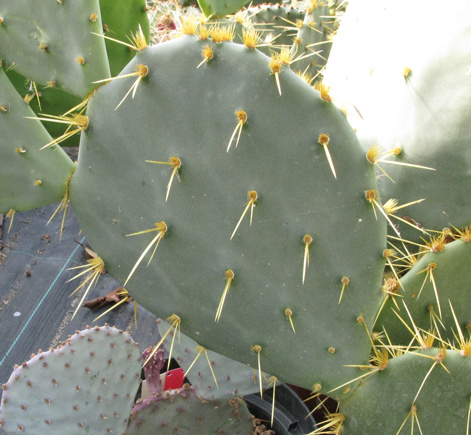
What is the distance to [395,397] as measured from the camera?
0.84 metres

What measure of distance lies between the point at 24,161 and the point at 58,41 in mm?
214

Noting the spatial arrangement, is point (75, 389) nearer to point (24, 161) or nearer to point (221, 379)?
point (221, 379)

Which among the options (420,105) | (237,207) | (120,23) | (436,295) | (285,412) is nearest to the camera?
(237,207)

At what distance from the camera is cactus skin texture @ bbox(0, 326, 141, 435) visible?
3.77 ft

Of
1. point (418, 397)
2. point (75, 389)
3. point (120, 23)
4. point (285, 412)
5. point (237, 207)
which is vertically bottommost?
point (285, 412)

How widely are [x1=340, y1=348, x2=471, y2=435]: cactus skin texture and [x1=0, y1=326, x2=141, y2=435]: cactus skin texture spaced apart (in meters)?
0.60

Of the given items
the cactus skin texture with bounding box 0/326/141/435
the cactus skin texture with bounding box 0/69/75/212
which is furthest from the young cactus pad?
the cactus skin texture with bounding box 0/326/141/435

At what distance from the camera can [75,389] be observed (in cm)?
118

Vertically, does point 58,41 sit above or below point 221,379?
above

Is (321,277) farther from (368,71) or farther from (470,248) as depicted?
(368,71)

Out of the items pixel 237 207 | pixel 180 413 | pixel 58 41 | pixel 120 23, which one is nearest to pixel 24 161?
pixel 58 41

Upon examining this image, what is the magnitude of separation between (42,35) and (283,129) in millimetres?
449

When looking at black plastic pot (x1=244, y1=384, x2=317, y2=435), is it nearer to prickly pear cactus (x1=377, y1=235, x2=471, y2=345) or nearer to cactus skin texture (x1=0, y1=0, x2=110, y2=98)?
prickly pear cactus (x1=377, y1=235, x2=471, y2=345)

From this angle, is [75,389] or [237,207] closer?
[237,207]
